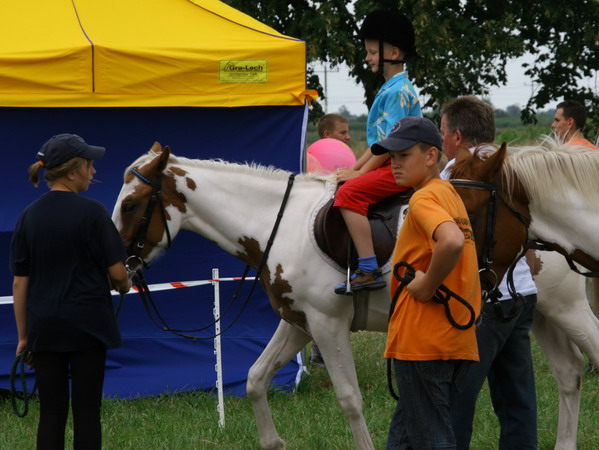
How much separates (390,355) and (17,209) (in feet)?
14.0

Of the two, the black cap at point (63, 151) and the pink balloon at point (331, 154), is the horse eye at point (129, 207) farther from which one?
the pink balloon at point (331, 154)

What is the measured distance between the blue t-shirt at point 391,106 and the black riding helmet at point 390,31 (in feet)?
0.76

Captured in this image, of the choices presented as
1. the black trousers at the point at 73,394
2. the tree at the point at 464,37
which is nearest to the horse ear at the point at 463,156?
the black trousers at the point at 73,394

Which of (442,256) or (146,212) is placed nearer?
(442,256)

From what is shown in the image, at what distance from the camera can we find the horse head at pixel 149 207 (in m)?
5.20

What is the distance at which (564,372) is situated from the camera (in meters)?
5.32

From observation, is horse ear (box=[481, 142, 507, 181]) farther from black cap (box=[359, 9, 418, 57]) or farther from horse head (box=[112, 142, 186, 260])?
horse head (box=[112, 142, 186, 260])

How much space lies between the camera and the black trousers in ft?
13.2

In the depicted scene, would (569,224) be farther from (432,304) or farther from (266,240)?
(266,240)

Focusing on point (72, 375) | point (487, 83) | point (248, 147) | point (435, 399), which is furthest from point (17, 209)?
point (487, 83)

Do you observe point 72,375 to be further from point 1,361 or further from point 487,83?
point 487,83

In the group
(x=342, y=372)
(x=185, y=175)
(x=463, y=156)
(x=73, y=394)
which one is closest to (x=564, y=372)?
(x=342, y=372)

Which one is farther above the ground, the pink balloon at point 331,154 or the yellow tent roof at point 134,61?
the yellow tent roof at point 134,61

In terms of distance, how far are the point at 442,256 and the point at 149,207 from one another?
8.55 feet
